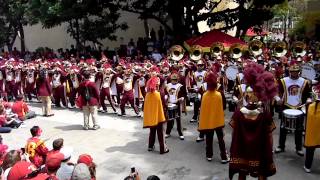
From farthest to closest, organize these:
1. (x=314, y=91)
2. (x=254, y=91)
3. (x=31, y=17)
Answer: (x=31, y=17), (x=314, y=91), (x=254, y=91)

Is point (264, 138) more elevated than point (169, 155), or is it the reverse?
point (264, 138)

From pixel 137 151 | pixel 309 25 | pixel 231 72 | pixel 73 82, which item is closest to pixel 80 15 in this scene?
pixel 73 82

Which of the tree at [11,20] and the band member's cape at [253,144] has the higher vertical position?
the tree at [11,20]

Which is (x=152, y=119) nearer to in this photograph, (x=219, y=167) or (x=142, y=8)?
(x=219, y=167)

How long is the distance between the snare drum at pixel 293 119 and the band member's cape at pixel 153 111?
103 inches

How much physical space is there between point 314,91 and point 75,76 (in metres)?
9.46

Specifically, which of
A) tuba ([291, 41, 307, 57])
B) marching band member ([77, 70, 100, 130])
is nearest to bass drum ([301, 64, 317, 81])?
tuba ([291, 41, 307, 57])

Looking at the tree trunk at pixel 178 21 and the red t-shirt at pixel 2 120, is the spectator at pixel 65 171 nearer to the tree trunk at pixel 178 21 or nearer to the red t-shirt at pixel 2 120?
the red t-shirt at pixel 2 120

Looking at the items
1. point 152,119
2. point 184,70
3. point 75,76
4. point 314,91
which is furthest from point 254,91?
point 75,76

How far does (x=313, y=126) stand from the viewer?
→ 803 cm

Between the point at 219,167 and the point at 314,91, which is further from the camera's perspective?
the point at 219,167

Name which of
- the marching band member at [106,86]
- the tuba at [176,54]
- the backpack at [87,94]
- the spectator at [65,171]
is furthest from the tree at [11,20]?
the spectator at [65,171]

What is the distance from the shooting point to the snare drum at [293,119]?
8.69 m

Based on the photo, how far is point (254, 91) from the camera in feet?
21.9
